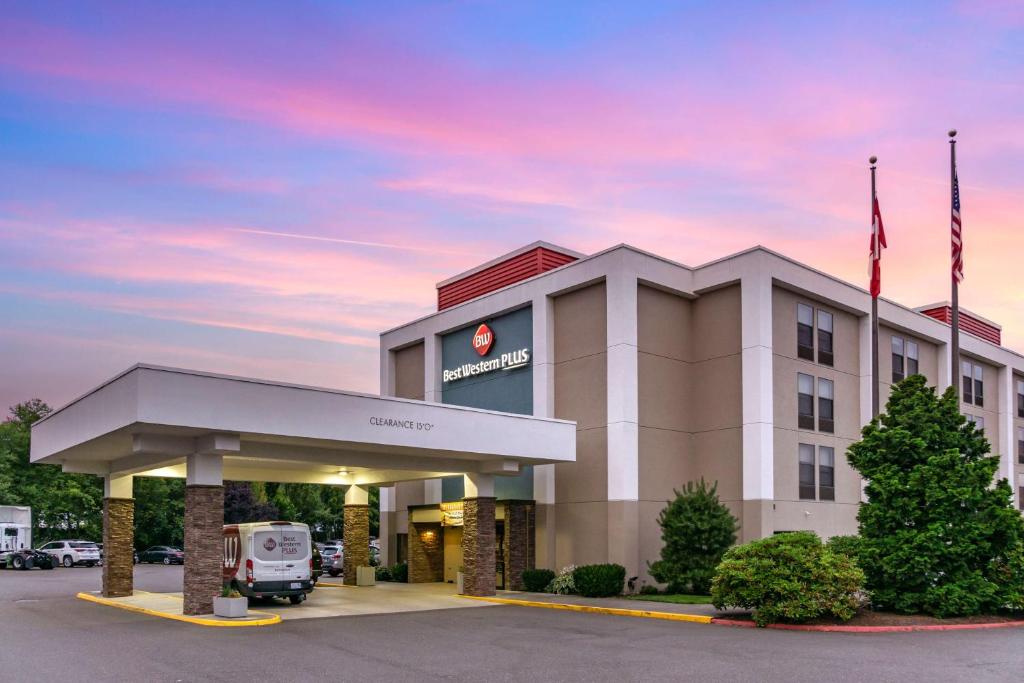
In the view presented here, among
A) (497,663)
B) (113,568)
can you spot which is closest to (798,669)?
(497,663)

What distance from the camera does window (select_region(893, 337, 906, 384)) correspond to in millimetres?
36406

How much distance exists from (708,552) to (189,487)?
46.0 feet

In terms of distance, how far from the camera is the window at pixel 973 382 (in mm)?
42000

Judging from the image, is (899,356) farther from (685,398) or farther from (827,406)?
(685,398)

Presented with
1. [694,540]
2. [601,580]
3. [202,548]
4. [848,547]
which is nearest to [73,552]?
[202,548]

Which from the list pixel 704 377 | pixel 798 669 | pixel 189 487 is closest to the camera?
pixel 798 669

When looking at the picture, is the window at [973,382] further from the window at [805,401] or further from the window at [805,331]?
the window at [805,401]

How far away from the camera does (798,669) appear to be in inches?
560

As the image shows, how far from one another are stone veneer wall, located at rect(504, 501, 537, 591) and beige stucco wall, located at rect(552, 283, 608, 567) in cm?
64

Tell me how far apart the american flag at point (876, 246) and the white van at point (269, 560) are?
57.8ft

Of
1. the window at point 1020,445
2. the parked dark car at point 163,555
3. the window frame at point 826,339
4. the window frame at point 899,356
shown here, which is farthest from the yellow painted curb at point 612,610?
the parked dark car at point 163,555

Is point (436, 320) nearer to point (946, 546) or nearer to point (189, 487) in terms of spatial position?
point (189, 487)

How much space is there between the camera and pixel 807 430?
103 ft

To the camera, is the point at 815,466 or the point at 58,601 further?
the point at 815,466
